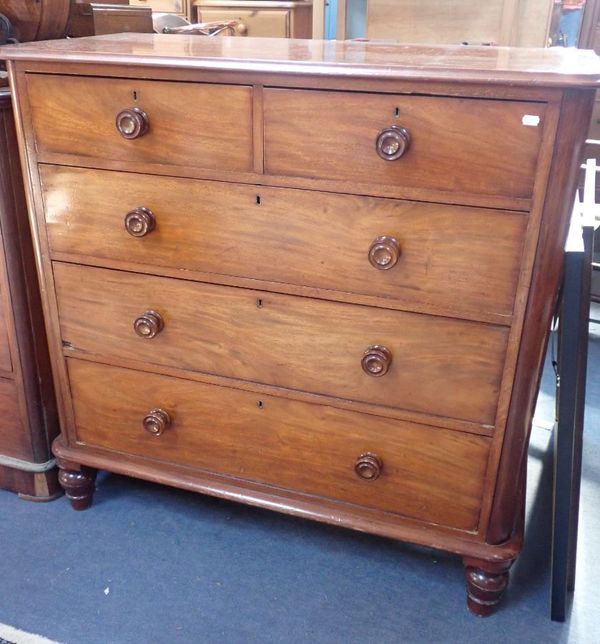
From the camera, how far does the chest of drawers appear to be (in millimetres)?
1072

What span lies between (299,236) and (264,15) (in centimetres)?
233

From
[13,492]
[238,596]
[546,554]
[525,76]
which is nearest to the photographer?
[525,76]

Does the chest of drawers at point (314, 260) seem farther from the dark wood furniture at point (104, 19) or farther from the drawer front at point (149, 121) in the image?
the dark wood furniture at point (104, 19)

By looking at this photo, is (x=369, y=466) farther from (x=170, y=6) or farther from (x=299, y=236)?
(x=170, y=6)

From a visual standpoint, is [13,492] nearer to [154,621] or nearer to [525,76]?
[154,621]

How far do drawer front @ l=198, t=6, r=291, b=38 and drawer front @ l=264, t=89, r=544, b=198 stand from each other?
2250mm

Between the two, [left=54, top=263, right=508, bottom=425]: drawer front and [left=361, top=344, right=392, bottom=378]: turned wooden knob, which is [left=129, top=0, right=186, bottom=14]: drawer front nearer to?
[left=54, top=263, right=508, bottom=425]: drawer front

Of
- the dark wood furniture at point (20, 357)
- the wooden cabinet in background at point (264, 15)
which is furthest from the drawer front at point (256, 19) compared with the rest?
the dark wood furniture at point (20, 357)

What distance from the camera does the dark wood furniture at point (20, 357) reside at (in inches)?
55.7

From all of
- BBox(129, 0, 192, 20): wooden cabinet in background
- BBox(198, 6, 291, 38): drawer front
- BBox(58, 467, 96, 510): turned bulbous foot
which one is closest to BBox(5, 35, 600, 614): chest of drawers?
BBox(58, 467, 96, 510): turned bulbous foot

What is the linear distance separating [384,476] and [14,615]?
0.76m

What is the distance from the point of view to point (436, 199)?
1107mm

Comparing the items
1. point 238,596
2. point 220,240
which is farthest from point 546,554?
point 220,240

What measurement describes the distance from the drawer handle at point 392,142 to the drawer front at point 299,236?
0.27 feet
